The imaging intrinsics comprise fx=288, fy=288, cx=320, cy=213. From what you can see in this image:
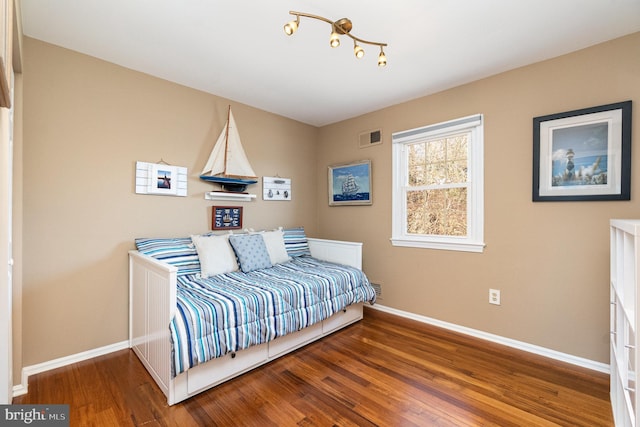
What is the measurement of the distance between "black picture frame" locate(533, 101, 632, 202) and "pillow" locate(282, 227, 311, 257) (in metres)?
2.36

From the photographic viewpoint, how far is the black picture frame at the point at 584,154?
2.01m

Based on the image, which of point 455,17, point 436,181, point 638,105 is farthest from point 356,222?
point 638,105

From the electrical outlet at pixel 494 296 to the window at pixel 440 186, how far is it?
1.24ft

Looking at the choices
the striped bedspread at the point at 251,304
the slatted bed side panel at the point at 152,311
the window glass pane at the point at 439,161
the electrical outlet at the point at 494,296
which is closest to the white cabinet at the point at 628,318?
the electrical outlet at the point at 494,296

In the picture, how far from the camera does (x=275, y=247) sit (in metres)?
3.16

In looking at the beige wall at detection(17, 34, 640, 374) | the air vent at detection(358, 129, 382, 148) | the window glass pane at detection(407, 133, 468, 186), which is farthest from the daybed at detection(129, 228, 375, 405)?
the air vent at detection(358, 129, 382, 148)

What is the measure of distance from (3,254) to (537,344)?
336 centimetres

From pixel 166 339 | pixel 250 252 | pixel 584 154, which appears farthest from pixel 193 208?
pixel 584 154

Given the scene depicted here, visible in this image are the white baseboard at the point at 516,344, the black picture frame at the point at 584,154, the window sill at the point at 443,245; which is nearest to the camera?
the black picture frame at the point at 584,154

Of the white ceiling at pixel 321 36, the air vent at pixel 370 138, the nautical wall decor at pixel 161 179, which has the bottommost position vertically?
the nautical wall decor at pixel 161 179

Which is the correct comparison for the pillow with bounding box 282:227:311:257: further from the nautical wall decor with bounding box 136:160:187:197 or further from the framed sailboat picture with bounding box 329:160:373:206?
the nautical wall decor with bounding box 136:160:187:197

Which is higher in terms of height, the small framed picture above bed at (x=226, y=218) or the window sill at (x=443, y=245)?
the small framed picture above bed at (x=226, y=218)

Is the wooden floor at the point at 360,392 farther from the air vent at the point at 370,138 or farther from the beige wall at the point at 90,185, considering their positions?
the air vent at the point at 370,138

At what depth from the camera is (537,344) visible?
2.37m
